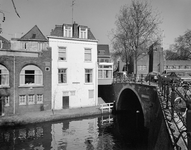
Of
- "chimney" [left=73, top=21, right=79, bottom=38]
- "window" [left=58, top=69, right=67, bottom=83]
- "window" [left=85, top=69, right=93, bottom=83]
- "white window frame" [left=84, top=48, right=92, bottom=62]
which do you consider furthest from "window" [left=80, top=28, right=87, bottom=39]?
"window" [left=58, top=69, right=67, bottom=83]

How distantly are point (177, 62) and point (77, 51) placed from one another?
34797 mm

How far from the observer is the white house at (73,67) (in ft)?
67.6

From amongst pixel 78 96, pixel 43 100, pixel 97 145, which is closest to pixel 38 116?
pixel 43 100

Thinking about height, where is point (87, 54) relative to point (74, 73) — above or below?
above

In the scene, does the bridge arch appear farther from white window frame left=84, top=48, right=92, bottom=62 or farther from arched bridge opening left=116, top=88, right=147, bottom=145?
white window frame left=84, top=48, right=92, bottom=62

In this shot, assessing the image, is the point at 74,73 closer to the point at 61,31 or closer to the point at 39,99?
the point at 39,99

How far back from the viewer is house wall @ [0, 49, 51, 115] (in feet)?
58.7

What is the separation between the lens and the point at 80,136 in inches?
535

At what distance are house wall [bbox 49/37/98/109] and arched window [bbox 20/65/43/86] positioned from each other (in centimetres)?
168

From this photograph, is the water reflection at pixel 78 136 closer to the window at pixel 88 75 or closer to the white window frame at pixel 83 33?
the window at pixel 88 75

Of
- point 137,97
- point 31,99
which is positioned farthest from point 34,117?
Answer: point 137,97

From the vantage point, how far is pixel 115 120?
1911 cm

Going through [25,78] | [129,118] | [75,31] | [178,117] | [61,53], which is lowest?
[129,118]

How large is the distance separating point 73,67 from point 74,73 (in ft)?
2.67
